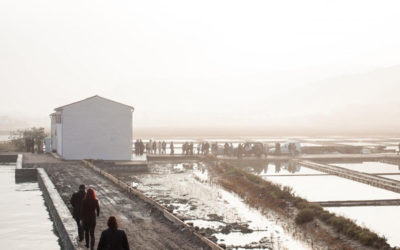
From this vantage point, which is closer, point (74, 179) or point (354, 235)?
point (354, 235)

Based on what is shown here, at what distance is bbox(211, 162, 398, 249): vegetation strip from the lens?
17.7 m

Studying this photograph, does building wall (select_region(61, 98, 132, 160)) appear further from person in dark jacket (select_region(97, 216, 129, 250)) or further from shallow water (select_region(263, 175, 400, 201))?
person in dark jacket (select_region(97, 216, 129, 250))

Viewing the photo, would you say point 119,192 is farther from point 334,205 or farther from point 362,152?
point 362,152

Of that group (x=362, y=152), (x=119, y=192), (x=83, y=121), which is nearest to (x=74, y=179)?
(x=119, y=192)

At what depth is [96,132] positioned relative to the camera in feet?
139

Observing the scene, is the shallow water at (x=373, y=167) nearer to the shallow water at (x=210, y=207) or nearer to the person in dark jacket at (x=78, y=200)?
the shallow water at (x=210, y=207)

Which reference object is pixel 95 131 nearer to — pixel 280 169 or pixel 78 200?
pixel 280 169

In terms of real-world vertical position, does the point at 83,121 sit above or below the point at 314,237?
above

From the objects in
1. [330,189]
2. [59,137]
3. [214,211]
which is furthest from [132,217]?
[59,137]

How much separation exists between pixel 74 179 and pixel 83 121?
40.5 feet

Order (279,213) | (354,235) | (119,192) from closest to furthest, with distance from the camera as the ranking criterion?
(354,235) → (279,213) → (119,192)

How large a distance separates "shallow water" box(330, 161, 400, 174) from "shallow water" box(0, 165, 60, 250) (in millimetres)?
22233

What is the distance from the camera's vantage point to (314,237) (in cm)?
1880

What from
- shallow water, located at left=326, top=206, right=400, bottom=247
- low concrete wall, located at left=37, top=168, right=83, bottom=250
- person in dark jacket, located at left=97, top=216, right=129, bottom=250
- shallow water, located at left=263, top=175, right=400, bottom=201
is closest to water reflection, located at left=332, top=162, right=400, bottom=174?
shallow water, located at left=263, top=175, right=400, bottom=201
